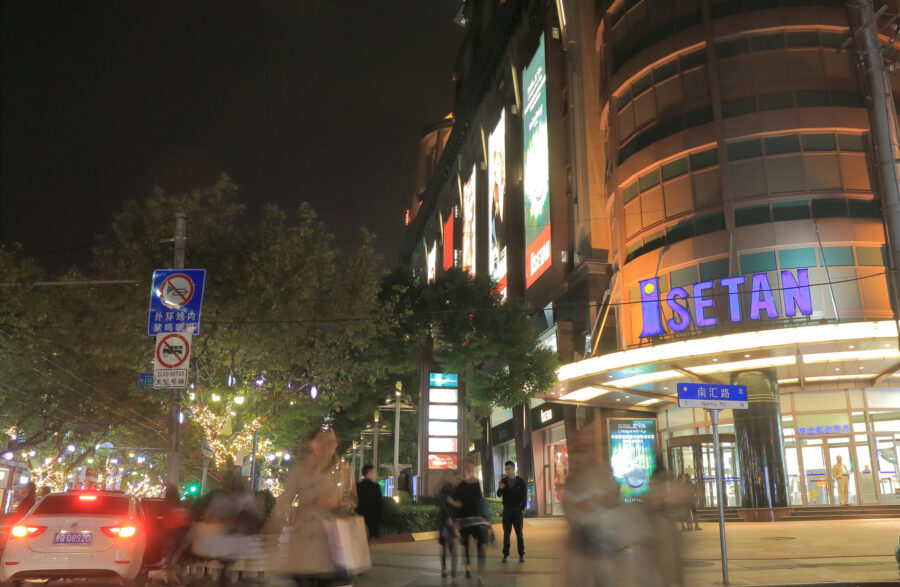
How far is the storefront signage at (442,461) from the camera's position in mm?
29078

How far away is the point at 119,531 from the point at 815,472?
26592mm

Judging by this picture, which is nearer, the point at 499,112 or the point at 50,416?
the point at 50,416

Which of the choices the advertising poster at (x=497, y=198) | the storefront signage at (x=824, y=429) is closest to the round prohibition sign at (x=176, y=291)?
the storefront signage at (x=824, y=429)

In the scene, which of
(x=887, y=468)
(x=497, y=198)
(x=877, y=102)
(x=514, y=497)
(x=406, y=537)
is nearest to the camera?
(x=514, y=497)

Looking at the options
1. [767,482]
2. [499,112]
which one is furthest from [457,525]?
[499,112]

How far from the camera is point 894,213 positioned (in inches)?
679

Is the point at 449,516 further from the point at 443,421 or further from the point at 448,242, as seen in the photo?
the point at 448,242

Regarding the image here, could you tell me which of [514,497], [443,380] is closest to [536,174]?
[443,380]

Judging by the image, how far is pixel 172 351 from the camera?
1501 cm

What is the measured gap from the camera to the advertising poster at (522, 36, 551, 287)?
4319 cm

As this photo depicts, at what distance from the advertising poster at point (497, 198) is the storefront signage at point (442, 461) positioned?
23.3m

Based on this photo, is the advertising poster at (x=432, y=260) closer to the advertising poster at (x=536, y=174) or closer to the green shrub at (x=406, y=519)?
the advertising poster at (x=536, y=174)

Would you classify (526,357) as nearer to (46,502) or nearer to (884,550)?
(884,550)

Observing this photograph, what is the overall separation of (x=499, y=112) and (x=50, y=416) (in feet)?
124
